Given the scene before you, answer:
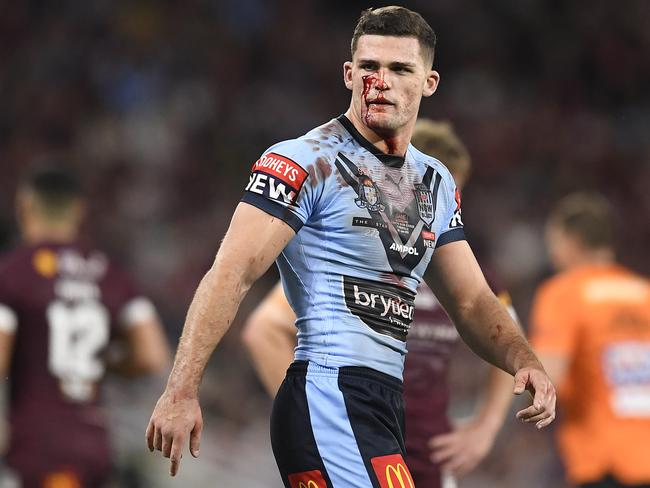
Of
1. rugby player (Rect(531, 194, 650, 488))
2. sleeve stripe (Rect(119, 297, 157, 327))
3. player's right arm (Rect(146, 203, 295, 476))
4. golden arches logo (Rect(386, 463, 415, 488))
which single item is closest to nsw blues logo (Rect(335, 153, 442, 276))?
player's right arm (Rect(146, 203, 295, 476))

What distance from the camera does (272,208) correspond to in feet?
11.5

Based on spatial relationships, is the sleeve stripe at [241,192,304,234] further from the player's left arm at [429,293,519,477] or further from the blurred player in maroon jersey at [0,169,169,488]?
the blurred player in maroon jersey at [0,169,169,488]

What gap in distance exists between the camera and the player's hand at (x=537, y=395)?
3.63m

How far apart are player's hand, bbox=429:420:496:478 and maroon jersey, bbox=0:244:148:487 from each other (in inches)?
80.1

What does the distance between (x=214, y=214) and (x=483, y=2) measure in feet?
18.2

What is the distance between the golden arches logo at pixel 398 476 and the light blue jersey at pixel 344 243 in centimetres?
31

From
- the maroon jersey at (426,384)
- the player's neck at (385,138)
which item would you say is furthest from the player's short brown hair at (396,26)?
the maroon jersey at (426,384)

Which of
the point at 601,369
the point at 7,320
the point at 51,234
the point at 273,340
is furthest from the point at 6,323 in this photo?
the point at 601,369

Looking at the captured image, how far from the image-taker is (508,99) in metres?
16.8

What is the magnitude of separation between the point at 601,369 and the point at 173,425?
392 centimetres

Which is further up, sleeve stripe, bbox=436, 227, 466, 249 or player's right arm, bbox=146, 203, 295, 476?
sleeve stripe, bbox=436, 227, 466, 249

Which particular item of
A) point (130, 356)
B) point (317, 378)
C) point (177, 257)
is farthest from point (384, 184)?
point (177, 257)

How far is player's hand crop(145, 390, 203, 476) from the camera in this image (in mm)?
3205

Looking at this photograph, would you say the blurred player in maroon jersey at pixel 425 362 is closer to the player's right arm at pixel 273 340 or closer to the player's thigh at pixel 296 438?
the player's right arm at pixel 273 340
